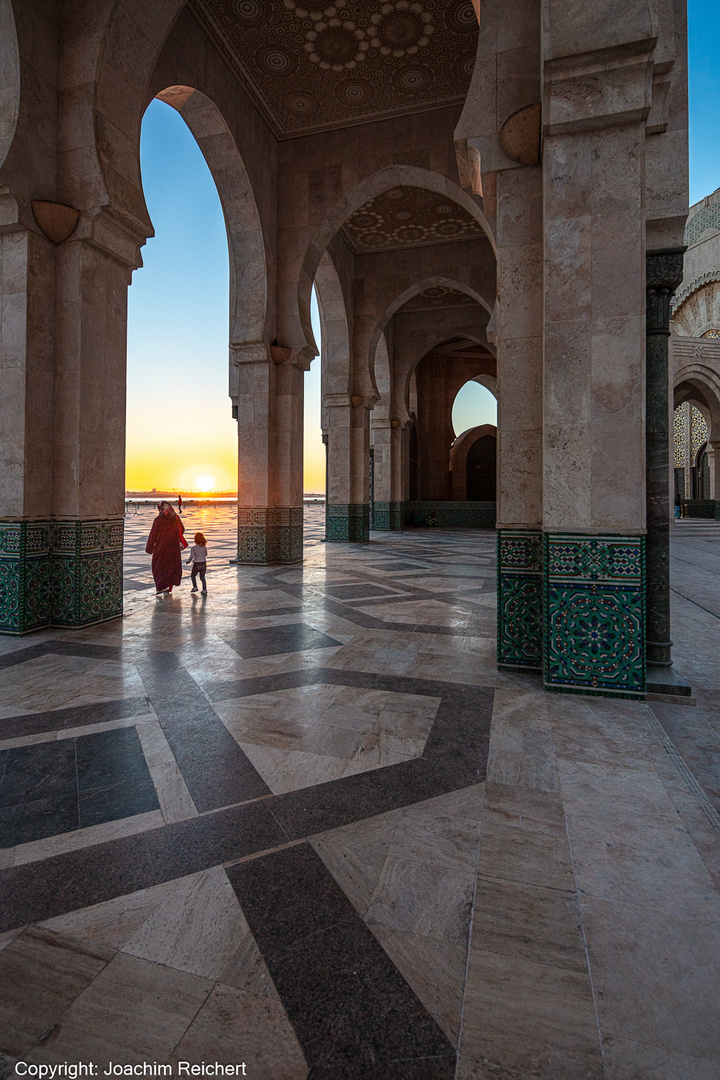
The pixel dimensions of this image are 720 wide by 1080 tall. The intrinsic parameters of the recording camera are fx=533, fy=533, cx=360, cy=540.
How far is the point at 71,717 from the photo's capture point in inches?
105

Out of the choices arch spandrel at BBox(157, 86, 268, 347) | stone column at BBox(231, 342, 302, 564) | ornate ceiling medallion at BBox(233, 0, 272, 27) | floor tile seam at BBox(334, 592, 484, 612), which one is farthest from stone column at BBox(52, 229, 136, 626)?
ornate ceiling medallion at BBox(233, 0, 272, 27)

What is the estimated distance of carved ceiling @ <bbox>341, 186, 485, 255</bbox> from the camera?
10.9 metres

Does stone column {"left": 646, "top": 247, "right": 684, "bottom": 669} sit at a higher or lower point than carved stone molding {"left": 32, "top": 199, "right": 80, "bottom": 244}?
lower

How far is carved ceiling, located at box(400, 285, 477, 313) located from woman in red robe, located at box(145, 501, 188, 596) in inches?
491

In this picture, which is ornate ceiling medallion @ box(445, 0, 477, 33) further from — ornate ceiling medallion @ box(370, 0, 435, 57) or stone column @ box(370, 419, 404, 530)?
stone column @ box(370, 419, 404, 530)

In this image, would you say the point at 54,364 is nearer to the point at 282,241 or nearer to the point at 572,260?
the point at 572,260

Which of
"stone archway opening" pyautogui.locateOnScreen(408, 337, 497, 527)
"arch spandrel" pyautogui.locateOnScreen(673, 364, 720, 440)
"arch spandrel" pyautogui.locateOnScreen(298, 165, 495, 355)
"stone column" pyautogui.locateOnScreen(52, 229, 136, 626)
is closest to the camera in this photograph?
"stone column" pyautogui.locateOnScreen(52, 229, 136, 626)

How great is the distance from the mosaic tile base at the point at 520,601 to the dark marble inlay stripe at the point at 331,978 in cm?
224

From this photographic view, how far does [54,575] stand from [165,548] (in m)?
1.60

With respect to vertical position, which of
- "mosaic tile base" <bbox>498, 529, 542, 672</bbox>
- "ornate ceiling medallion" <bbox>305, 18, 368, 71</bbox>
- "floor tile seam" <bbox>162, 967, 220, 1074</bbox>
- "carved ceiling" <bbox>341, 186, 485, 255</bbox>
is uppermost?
"carved ceiling" <bbox>341, 186, 485, 255</bbox>

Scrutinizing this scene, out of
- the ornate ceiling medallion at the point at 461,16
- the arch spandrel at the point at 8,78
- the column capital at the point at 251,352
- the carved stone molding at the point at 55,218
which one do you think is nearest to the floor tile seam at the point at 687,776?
the carved stone molding at the point at 55,218

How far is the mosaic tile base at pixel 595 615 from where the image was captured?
293 centimetres

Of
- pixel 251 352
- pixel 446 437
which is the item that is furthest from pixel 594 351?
pixel 446 437

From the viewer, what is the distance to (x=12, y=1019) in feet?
3.56
